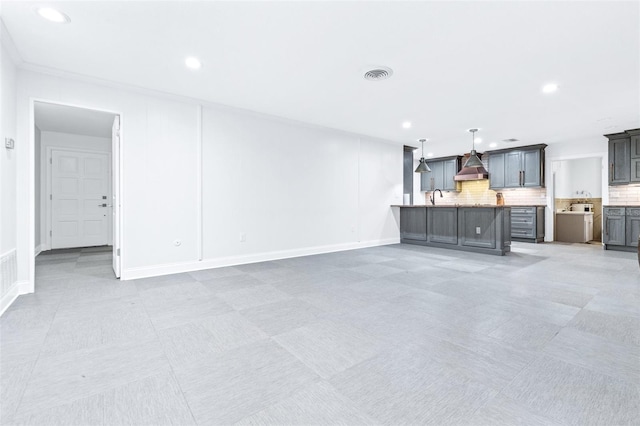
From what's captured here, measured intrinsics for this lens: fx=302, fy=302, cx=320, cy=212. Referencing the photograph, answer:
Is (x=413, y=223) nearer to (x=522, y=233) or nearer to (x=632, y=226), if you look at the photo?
(x=522, y=233)

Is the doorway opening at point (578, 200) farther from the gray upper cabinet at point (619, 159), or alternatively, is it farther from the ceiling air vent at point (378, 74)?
the ceiling air vent at point (378, 74)

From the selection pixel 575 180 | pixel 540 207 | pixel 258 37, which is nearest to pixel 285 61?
pixel 258 37

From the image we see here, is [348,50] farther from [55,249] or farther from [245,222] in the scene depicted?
[55,249]

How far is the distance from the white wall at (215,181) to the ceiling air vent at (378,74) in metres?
2.16

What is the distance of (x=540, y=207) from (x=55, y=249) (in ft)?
36.9

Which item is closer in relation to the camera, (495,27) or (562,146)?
(495,27)

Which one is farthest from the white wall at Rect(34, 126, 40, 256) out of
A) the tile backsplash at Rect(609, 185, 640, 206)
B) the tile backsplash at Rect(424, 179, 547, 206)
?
the tile backsplash at Rect(609, 185, 640, 206)

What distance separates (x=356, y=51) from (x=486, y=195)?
7.84m

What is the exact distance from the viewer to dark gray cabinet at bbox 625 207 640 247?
598 cm

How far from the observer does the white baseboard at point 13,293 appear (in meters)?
2.76

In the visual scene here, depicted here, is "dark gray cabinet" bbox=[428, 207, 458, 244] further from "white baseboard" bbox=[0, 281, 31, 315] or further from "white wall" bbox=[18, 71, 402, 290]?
"white baseboard" bbox=[0, 281, 31, 315]

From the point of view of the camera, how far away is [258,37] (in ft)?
9.24

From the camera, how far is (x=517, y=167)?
8.08 metres

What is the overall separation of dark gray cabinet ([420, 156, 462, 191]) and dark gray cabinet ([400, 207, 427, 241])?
302cm
